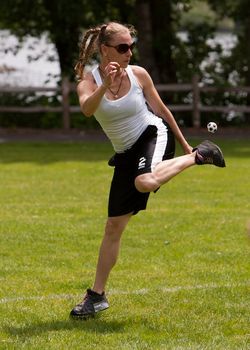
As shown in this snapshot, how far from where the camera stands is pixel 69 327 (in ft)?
24.0

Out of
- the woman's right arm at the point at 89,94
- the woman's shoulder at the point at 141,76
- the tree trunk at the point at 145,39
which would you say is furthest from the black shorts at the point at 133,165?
the tree trunk at the point at 145,39

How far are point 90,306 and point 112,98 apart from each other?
1486 mm

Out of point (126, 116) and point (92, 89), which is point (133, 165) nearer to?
point (126, 116)

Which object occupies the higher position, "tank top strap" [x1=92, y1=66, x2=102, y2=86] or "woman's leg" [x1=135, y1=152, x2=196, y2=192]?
"tank top strap" [x1=92, y1=66, x2=102, y2=86]

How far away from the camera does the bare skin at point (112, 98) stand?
717 cm

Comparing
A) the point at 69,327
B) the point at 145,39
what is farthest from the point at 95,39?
the point at 145,39

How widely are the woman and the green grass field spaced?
1.55ft

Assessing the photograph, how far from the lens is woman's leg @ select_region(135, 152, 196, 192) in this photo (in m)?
7.19

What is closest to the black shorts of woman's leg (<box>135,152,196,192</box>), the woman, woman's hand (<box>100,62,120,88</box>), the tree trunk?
the woman

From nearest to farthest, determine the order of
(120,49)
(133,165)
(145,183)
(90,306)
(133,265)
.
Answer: (145,183) < (120,49) < (133,165) < (90,306) < (133,265)

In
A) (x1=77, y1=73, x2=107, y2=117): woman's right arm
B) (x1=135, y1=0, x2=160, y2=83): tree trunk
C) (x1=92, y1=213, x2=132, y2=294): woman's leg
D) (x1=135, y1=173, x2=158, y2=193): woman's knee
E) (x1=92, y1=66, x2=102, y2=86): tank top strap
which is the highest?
(x1=92, y1=66, x2=102, y2=86): tank top strap

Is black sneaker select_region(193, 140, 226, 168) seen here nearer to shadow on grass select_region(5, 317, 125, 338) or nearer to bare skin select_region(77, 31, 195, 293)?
bare skin select_region(77, 31, 195, 293)

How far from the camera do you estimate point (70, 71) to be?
1208 inches

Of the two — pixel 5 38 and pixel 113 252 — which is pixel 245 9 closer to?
pixel 5 38
